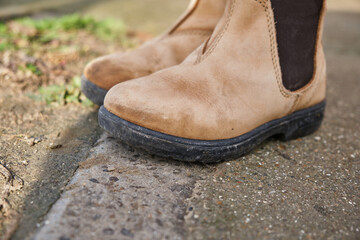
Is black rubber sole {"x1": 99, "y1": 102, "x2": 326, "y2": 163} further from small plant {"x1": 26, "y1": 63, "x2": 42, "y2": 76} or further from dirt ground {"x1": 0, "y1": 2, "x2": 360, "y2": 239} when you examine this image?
small plant {"x1": 26, "y1": 63, "x2": 42, "y2": 76}

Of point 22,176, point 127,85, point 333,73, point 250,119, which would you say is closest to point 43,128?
point 22,176

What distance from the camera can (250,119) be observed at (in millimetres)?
1187

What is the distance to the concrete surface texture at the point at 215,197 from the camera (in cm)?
87

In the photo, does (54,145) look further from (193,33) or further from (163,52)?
(193,33)

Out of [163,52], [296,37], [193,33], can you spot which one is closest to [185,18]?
[193,33]

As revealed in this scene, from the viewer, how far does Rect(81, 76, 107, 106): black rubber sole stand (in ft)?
4.61

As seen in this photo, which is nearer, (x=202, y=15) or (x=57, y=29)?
(x=202, y=15)

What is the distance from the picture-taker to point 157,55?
149 cm

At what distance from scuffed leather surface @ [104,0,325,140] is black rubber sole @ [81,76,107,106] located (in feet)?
0.88

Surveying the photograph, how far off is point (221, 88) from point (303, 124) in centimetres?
43

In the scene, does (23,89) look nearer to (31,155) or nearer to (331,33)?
(31,155)

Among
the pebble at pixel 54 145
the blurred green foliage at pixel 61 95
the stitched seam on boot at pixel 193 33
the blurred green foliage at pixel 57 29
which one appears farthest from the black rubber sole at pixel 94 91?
the blurred green foliage at pixel 57 29

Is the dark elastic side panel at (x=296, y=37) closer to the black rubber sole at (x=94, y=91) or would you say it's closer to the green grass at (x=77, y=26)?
the black rubber sole at (x=94, y=91)

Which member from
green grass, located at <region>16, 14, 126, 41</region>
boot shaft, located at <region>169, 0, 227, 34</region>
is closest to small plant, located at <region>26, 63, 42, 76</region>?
green grass, located at <region>16, 14, 126, 41</region>
